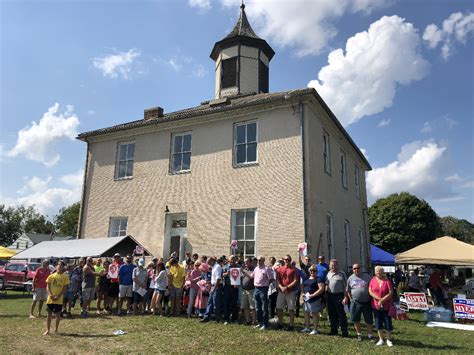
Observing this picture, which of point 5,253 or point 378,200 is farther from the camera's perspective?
point 378,200

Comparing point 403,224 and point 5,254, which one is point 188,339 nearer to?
point 5,254

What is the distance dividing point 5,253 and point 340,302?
18.3 metres

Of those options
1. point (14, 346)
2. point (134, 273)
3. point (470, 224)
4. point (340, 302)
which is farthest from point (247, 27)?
point (470, 224)

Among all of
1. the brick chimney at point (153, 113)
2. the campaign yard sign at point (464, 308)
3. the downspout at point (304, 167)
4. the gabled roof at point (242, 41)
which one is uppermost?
the gabled roof at point (242, 41)

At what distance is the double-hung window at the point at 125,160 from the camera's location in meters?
18.0

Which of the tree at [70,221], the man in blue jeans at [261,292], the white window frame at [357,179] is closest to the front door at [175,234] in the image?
the man in blue jeans at [261,292]

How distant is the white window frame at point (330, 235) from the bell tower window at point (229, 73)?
8481 millimetres

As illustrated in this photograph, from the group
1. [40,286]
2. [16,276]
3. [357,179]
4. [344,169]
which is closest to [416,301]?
[344,169]

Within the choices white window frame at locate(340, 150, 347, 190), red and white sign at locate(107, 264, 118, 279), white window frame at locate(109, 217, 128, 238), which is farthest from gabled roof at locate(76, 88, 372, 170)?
red and white sign at locate(107, 264, 118, 279)

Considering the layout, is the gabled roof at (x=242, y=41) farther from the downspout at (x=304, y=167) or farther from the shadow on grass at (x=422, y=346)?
the shadow on grass at (x=422, y=346)

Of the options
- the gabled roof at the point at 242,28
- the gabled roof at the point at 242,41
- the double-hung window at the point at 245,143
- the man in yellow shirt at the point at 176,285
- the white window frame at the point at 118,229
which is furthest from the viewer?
the gabled roof at the point at 242,28

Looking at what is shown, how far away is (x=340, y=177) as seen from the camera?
18.3 m

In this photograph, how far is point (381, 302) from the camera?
26.5 ft

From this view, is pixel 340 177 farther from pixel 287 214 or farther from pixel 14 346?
pixel 14 346
